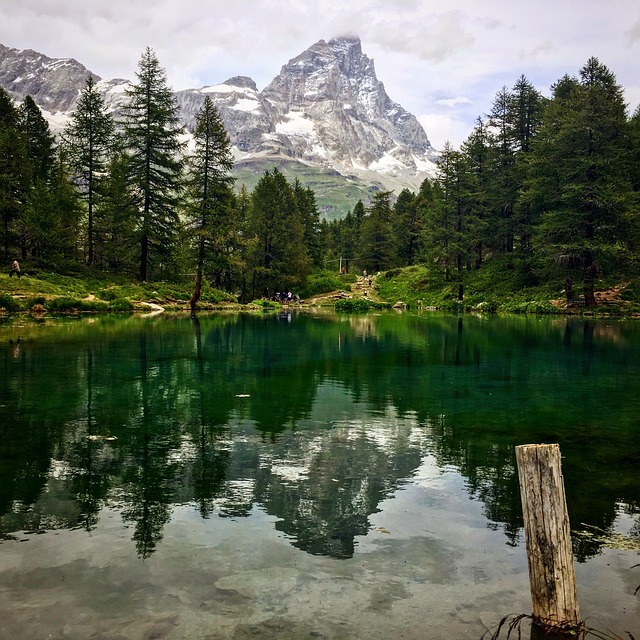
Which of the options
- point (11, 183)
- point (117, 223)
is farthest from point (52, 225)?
point (117, 223)

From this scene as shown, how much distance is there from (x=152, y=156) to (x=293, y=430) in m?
46.5

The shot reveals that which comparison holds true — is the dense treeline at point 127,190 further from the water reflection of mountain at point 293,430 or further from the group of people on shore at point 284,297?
the water reflection of mountain at point 293,430

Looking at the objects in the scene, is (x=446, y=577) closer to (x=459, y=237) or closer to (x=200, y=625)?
(x=200, y=625)

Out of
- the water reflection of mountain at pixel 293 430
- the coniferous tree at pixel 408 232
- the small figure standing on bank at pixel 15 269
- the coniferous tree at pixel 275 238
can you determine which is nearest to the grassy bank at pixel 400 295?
the small figure standing on bank at pixel 15 269

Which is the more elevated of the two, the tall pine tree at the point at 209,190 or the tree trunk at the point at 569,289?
the tall pine tree at the point at 209,190

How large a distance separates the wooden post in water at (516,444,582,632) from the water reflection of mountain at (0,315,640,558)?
5.99ft

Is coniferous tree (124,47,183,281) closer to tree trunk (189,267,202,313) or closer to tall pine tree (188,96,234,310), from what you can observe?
tall pine tree (188,96,234,310)

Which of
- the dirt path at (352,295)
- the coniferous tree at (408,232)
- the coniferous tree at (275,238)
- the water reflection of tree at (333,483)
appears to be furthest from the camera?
the coniferous tree at (408,232)

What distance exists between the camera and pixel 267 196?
7069cm

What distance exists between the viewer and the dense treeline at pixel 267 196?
47.5 meters

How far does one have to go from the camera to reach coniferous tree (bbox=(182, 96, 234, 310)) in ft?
175

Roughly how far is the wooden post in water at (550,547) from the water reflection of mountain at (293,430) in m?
1.82

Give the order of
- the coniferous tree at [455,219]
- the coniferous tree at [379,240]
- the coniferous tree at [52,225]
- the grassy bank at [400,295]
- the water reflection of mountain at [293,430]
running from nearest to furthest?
the water reflection of mountain at [293,430], the grassy bank at [400,295], the coniferous tree at [52,225], the coniferous tree at [455,219], the coniferous tree at [379,240]

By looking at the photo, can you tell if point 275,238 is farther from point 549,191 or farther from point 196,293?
point 549,191
